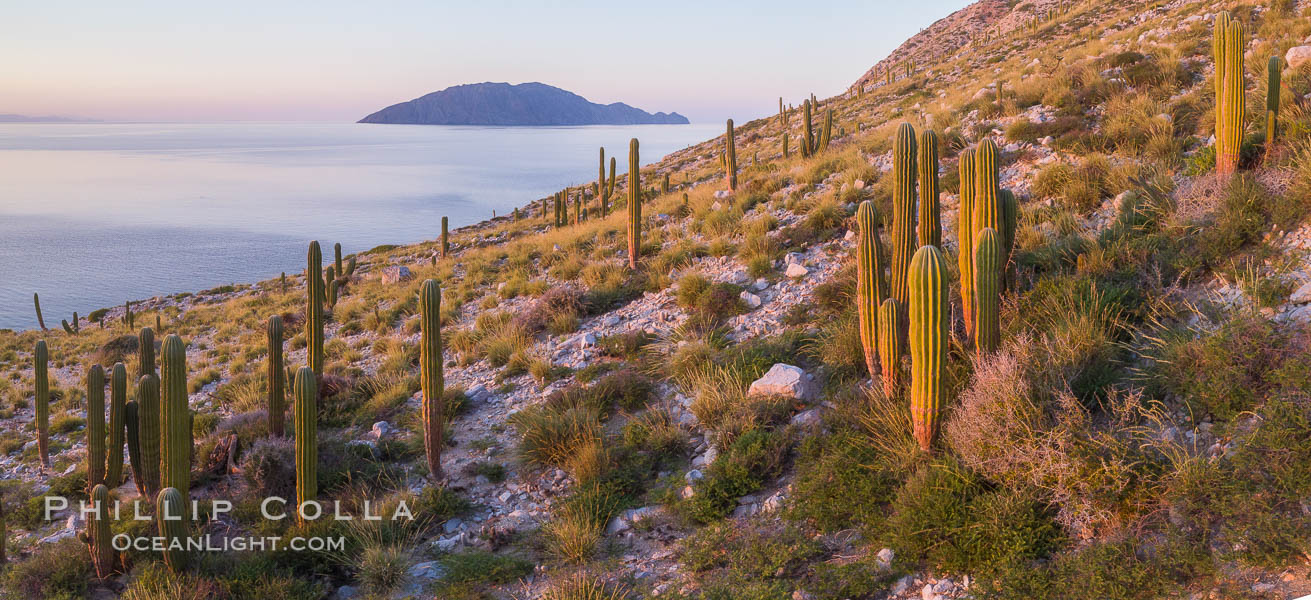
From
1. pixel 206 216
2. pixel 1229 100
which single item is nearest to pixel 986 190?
pixel 1229 100

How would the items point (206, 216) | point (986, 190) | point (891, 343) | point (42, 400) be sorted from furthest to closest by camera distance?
1. point (206, 216)
2. point (42, 400)
3. point (986, 190)
4. point (891, 343)

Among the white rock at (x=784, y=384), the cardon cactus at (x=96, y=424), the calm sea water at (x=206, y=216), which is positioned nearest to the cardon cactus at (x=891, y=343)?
the white rock at (x=784, y=384)

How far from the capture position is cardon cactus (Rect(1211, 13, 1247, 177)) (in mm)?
8094

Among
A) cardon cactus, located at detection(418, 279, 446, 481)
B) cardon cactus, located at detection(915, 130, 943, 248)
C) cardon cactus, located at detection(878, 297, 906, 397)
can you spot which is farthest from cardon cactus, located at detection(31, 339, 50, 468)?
cardon cactus, located at detection(915, 130, 943, 248)

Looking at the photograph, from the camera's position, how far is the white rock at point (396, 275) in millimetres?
22984

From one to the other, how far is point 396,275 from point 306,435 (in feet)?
55.4

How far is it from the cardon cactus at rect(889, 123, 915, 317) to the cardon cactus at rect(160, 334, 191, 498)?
748 centimetres

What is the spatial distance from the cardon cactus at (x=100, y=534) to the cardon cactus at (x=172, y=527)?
0.78m

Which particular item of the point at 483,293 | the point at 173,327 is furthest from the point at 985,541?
the point at 173,327

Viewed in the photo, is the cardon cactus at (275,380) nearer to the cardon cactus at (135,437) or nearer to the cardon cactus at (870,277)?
the cardon cactus at (135,437)

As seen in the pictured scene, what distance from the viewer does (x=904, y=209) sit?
7543 mm

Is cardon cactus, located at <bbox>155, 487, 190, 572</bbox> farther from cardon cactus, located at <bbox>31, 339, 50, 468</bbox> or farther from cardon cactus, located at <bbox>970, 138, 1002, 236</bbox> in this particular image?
cardon cactus, located at <bbox>970, 138, 1002, 236</bbox>

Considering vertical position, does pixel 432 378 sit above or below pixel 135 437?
above

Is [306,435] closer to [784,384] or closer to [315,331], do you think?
[315,331]
